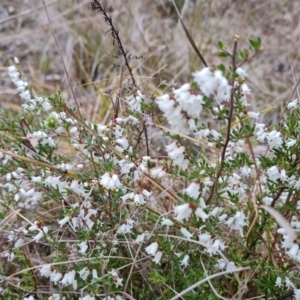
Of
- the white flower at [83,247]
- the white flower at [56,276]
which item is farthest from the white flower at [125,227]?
the white flower at [56,276]

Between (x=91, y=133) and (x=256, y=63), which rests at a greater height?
(x=91, y=133)

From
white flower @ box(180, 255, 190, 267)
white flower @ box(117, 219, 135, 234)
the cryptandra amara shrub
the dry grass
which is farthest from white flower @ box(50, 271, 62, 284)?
the dry grass

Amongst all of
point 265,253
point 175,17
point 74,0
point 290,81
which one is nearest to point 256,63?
point 290,81

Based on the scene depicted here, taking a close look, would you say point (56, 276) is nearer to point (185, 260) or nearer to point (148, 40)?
point (185, 260)

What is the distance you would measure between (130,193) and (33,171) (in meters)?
0.37

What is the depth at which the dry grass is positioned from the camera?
11.9 ft

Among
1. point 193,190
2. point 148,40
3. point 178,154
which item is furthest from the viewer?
point 148,40

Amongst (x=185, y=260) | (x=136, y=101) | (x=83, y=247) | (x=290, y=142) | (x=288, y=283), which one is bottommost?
(x=288, y=283)

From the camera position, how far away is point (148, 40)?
3.85 m

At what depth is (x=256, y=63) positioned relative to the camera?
13.1 feet

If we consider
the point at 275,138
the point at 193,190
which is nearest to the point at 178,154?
the point at 193,190

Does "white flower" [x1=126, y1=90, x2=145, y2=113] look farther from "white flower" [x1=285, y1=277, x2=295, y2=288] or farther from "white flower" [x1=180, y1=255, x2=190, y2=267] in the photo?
"white flower" [x1=285, y1=277, x2=295, y2=288]

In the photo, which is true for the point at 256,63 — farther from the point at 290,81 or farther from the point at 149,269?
the point at 149,269

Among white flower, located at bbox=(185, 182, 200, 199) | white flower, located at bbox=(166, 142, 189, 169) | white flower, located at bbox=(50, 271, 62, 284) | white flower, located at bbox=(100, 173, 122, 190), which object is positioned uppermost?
white flower, located at bbox=(166, 142, 189, 169)
